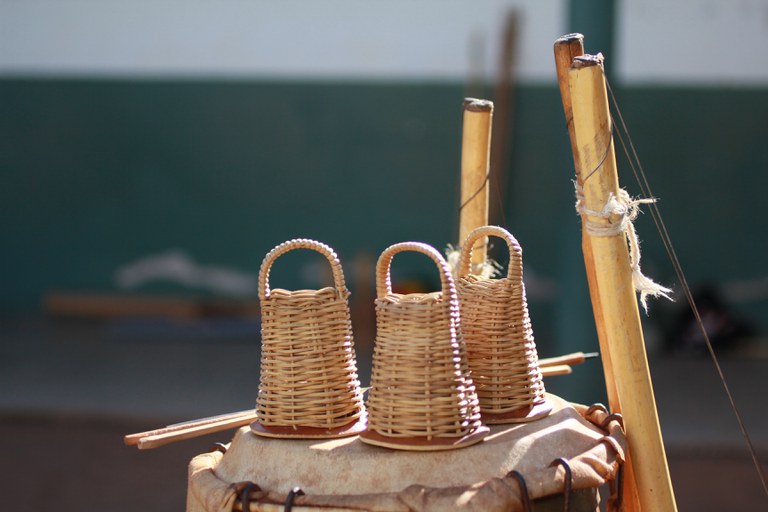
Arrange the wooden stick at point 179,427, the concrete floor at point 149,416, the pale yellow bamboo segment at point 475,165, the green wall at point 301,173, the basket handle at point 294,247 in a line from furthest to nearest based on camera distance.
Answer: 1. the green wall at point 301,173
2. the concrete floor at point 149,416
3. the pale yellow bamboo segment at point 475,165
4. the wooden stick at point 179,427
5. the basket handle at point 294,247

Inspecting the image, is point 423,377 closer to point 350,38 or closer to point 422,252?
point 422,252

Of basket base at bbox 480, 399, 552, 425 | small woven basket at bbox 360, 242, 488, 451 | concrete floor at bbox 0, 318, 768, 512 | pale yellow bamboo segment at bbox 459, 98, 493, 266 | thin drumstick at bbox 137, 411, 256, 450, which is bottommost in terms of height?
concrete floor at bbox 0, 318, 768, 512

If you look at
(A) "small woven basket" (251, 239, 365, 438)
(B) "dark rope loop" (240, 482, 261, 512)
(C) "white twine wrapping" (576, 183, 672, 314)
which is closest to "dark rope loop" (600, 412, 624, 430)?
(C) "white twine wrapping" (576, 183, 672, 314)

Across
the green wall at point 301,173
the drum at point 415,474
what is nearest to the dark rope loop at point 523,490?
the drum at point 415,474

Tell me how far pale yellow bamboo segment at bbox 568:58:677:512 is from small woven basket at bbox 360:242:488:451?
292mm

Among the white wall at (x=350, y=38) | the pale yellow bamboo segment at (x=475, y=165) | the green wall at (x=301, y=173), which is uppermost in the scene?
the white wall at (x=350, y=38)

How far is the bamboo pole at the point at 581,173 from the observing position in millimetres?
1597

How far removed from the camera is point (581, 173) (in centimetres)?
159

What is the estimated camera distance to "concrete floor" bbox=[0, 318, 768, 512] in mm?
3816

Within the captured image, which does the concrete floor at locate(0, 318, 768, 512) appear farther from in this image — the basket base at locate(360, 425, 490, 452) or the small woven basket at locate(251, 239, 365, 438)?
the basket base at locate(360, 425, 490, 452)

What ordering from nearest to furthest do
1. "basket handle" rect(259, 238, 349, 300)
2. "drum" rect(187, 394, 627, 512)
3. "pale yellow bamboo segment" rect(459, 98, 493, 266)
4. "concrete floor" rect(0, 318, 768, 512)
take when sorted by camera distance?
"drum" rect(187, 394, 627, 512), "basket handle" rect(259, 238, 349, 300), "pale yellow bamboo segment" rect(459, 98, 493, 266), "concrete floor" rect(0, 318, 768, 512)

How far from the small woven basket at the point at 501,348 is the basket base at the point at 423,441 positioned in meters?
0.12

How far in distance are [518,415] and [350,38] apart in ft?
14.9

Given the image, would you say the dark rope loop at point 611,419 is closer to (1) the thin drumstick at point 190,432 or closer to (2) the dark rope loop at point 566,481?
(2) the dark rope loop at point 566,481
